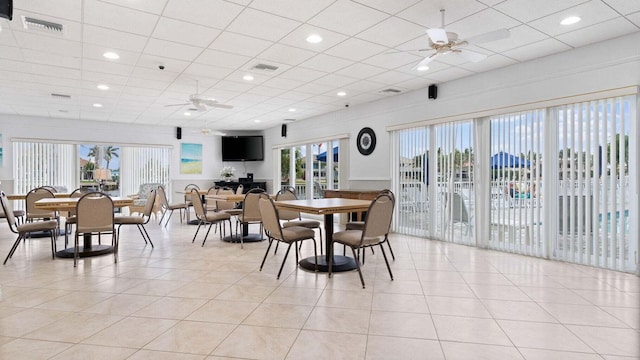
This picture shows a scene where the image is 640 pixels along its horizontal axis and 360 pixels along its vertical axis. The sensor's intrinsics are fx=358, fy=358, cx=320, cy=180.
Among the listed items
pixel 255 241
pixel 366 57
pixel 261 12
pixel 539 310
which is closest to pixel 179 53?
pixel 261 12

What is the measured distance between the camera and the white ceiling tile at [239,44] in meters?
4.24

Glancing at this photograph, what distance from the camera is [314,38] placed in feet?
14.0

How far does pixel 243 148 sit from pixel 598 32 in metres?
9.78

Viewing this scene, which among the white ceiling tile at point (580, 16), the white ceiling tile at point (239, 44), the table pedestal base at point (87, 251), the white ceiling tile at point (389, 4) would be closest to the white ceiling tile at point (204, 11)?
the white ceiling tile at point (239, 44)

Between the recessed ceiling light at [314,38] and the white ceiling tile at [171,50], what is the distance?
142 centimetres

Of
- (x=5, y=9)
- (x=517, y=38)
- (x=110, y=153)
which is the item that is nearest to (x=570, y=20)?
(x=517, y=38)

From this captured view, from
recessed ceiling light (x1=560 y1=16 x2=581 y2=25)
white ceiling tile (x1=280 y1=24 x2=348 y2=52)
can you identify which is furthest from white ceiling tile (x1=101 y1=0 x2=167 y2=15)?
recessed ceiling light (x1=560 y1=16 x2=581 y2=25)

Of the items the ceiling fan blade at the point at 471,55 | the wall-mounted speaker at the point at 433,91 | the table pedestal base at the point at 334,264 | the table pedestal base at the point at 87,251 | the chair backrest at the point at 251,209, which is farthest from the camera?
the wall-mounted speaker at the point at 433,91

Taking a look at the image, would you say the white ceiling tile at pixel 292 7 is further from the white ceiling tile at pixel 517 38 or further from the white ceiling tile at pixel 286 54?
the white ceiling tile at pixel 517 38

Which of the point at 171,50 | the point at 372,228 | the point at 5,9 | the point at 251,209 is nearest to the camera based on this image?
the point at 5,9

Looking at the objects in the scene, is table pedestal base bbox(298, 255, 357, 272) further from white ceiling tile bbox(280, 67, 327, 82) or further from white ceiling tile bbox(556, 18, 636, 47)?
white ceiling tile bbox(556, 18, 636, 47)

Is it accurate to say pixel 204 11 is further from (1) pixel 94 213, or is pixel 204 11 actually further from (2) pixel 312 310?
(2) pixel 312 310

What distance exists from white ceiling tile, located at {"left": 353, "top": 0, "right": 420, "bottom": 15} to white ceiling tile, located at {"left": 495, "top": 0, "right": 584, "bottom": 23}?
35.1 inches

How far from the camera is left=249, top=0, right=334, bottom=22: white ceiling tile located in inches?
134
